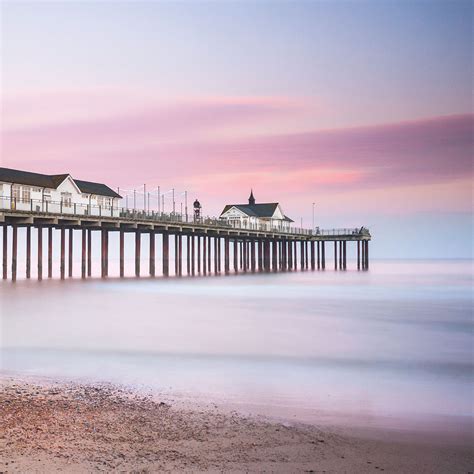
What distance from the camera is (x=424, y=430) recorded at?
278 inches

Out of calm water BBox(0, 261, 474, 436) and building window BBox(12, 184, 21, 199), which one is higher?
building window BBox(12, 184, 21, 199)

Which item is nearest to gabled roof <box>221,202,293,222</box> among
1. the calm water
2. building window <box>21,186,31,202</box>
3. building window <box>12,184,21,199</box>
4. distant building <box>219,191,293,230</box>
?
distant building <box>219,191,293,230</box>

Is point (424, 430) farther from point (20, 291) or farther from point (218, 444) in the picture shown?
point (20, 291)

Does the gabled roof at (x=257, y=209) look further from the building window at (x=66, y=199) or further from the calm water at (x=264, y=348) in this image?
the calm water at (x=264, y=348)

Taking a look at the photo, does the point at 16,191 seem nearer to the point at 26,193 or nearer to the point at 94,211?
the point at 26,193

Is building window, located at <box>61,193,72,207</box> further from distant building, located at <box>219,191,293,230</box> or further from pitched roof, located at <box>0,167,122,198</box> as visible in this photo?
distant building, located at <box>219,191,293,230</box>

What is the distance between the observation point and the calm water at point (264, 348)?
9.14m

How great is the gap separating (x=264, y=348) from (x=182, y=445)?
28.2ft

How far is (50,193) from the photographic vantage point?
4100cm

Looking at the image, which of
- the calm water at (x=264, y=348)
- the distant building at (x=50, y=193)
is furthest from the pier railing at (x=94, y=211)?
the calm water at (x=264, y=348)

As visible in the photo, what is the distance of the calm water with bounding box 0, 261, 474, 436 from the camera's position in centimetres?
914

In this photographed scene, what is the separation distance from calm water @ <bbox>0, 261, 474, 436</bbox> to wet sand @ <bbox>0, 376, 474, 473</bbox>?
122 centimetres

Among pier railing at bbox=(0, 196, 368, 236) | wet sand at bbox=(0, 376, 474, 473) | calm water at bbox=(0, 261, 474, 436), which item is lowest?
calm water at bbox=(0, 261, 474, 436)

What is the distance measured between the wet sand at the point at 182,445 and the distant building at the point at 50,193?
28683 mm
